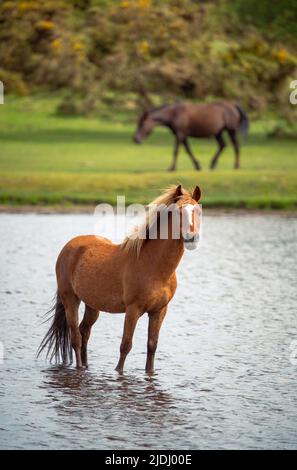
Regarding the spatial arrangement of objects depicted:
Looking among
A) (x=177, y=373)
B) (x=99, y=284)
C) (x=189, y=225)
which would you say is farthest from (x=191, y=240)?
(x=177, y=373)

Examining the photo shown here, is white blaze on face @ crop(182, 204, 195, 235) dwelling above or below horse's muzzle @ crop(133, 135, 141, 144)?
above

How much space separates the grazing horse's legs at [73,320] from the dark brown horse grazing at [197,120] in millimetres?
15759

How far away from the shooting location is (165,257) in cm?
859

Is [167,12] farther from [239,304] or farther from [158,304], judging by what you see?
[158,304]

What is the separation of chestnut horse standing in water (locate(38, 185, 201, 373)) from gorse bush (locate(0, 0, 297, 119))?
2157 centimetres

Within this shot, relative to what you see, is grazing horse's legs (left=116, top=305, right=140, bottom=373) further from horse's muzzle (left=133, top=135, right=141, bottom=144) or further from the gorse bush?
the gorse bush

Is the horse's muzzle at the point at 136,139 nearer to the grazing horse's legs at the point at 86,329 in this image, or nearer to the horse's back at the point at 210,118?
the horse's back at the point at 210,118

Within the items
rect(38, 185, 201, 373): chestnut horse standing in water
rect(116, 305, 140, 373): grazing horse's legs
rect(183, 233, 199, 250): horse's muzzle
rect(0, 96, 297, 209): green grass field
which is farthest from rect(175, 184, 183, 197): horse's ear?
rect(0, 96, 297, 209): green grass field

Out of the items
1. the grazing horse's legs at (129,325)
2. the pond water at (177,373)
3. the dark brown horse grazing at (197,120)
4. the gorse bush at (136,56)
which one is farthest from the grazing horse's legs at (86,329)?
the gorse bush at (136,56)

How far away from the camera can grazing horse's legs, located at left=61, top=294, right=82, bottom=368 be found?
9070 millimetres

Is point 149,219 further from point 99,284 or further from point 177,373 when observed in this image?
point 177,373

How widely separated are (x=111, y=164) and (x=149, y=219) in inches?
617
